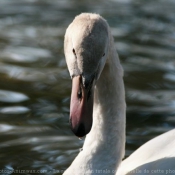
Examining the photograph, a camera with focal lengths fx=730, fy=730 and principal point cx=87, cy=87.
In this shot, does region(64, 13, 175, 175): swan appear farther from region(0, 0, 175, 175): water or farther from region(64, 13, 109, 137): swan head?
region(0, 0, 175, 175): water

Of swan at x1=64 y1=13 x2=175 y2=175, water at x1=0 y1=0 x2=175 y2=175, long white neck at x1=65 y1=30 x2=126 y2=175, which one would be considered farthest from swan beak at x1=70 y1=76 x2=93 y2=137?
water at x1=0 y1=0 x2=175 y2=175

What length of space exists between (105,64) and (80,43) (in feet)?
1.73

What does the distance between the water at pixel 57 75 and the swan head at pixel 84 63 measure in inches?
52.0

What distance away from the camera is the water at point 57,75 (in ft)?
18.0

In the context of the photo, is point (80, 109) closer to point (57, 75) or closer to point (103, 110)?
point (103, 110)

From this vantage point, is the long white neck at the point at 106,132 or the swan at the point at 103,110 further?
the long white neck at the point at 106,132

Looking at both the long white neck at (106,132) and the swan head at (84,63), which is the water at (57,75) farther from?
the swan head at (84,63)

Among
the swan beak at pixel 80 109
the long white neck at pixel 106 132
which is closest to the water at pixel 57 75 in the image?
the long white neck at pixel 106 132

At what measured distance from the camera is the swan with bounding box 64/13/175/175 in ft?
12.6

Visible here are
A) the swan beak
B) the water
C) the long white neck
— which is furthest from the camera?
the water

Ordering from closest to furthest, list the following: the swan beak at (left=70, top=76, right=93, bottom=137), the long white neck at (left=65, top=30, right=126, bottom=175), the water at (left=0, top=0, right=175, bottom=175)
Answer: the swan beak at (left=70, top=76, right=93, bottom=137), the long white neck at (left=65, top=30, right=126, bottom=175), the water at (left=0, top=0, right=175, bottom=175)

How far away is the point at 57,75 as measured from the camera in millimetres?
7137

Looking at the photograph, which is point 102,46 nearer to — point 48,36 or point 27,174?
point 27,174

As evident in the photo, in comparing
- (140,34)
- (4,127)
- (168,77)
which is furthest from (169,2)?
(4,127)
